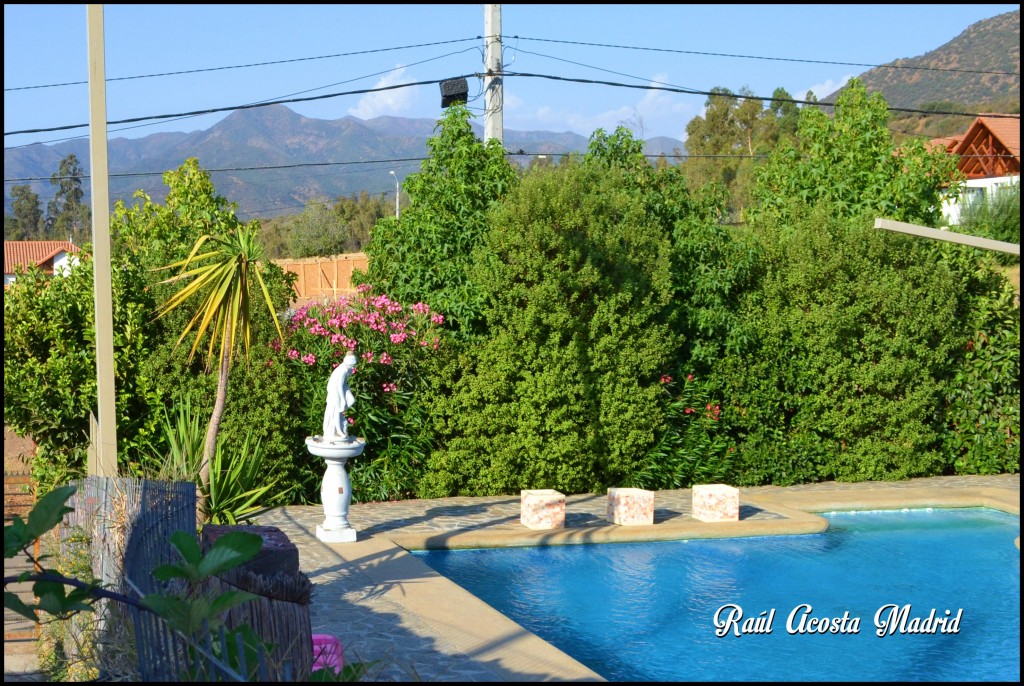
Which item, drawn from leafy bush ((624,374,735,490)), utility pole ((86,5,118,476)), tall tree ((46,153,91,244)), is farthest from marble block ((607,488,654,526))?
tall tree ((46,153,91,244))

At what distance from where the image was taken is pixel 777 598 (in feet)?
29.6

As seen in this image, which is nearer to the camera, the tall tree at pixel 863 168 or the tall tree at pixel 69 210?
the tall tree at pixel 863 168

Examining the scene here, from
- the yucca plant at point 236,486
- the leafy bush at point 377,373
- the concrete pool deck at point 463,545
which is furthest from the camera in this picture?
the leafy bush at point 377,373

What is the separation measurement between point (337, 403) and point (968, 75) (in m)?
94.1

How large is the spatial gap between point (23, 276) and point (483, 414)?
5758mm

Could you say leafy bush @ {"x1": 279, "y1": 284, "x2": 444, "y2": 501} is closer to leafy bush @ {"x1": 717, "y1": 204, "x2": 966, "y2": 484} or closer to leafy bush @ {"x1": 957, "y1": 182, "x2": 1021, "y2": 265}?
leafy bush @ {"x1": 717, "y1": 204, "x2": 966, "y2": 484}

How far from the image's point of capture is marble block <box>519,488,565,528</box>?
1079cm

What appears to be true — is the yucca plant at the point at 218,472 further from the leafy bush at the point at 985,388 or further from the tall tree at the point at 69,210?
the tall tree at the point at 69,210

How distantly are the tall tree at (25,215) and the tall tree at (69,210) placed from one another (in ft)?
4.36

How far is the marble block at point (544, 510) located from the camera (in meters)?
10.8

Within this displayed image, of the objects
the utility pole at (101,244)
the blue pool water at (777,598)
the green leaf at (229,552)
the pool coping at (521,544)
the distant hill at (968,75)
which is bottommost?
the blue pool water at (777,598)

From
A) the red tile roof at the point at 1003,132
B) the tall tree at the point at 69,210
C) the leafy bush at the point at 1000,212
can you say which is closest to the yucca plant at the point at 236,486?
the leafy bush at the point at 1000,212

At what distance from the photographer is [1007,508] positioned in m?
12.4

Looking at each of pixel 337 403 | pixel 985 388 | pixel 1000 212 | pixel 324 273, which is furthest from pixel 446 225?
pixel 324 273
